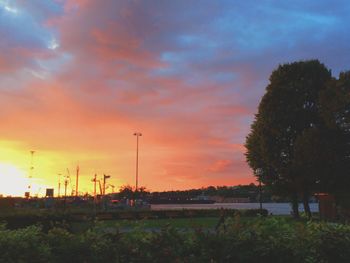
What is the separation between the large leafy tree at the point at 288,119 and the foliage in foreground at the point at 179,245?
39132mm

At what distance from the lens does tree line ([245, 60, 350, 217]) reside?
44.4 metres

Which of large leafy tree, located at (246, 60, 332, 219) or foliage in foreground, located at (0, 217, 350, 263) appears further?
large leafy tree, located at (246, 60, 332, 219)

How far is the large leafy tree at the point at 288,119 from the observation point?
47597mm

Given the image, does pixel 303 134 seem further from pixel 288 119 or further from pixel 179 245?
pixel 179 245


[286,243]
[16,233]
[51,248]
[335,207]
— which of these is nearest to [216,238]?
[286,243]

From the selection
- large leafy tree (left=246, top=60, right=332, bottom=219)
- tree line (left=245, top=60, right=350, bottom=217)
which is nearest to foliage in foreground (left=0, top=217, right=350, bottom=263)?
tree line (left=245, top=60, right=350, bottom=217)

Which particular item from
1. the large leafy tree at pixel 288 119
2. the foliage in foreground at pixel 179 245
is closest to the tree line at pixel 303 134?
the large leafy tree at pixel 288 119

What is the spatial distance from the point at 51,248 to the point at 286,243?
335 cm

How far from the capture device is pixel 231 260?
7262 millimetres

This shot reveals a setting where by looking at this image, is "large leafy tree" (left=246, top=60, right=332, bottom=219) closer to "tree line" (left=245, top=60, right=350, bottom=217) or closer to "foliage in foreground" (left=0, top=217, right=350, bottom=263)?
"tree line" (left=245, top=60, right=350, bottom=217)

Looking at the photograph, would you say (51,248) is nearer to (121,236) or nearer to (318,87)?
(121,236)

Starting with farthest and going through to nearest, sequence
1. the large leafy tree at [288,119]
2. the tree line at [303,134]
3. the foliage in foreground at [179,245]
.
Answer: the large leafy tree at [288,119] → the tree line at [303,134] → the foliage in foreground at [179,245]

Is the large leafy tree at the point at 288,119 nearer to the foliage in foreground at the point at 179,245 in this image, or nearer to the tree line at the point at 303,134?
the tree line at the point at 303,134

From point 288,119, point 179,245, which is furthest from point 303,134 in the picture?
point 179,245
